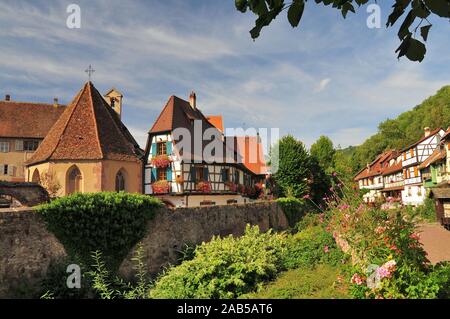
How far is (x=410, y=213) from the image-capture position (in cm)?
833

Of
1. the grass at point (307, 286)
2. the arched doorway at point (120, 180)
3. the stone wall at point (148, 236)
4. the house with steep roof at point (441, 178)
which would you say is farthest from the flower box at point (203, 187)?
the grass at point (307, 286)

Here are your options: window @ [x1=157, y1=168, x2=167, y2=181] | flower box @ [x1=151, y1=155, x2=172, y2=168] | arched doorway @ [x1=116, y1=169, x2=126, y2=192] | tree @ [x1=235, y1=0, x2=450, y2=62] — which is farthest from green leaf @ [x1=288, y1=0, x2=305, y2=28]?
window @ [x1=157, y1=168, x2=167, y2=181]

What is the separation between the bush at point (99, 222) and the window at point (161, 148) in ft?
49.6

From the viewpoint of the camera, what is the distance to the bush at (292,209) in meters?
25.5

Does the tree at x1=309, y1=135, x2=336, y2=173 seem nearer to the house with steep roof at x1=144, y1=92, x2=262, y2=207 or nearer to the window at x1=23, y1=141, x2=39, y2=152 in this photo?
the house with steep roof at x1=144, y1=92, x2=262, y2=207

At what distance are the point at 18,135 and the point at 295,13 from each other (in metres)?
40.0

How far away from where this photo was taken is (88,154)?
24109mm

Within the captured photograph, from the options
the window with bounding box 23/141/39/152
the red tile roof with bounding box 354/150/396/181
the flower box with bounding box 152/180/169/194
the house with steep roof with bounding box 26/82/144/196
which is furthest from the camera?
the red tile roof with bounding box 354/150/396/181

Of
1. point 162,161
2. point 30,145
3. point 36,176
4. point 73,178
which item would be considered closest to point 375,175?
point 162,161

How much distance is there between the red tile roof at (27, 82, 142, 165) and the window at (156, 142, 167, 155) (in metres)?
2.44

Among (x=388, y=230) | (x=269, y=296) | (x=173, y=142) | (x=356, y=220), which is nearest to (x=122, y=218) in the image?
(x=269, y=296)

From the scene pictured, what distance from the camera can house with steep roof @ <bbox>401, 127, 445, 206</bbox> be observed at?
4266cm

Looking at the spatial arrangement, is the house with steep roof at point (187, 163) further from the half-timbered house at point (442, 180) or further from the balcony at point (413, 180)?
the balcony at point (413, 180)
